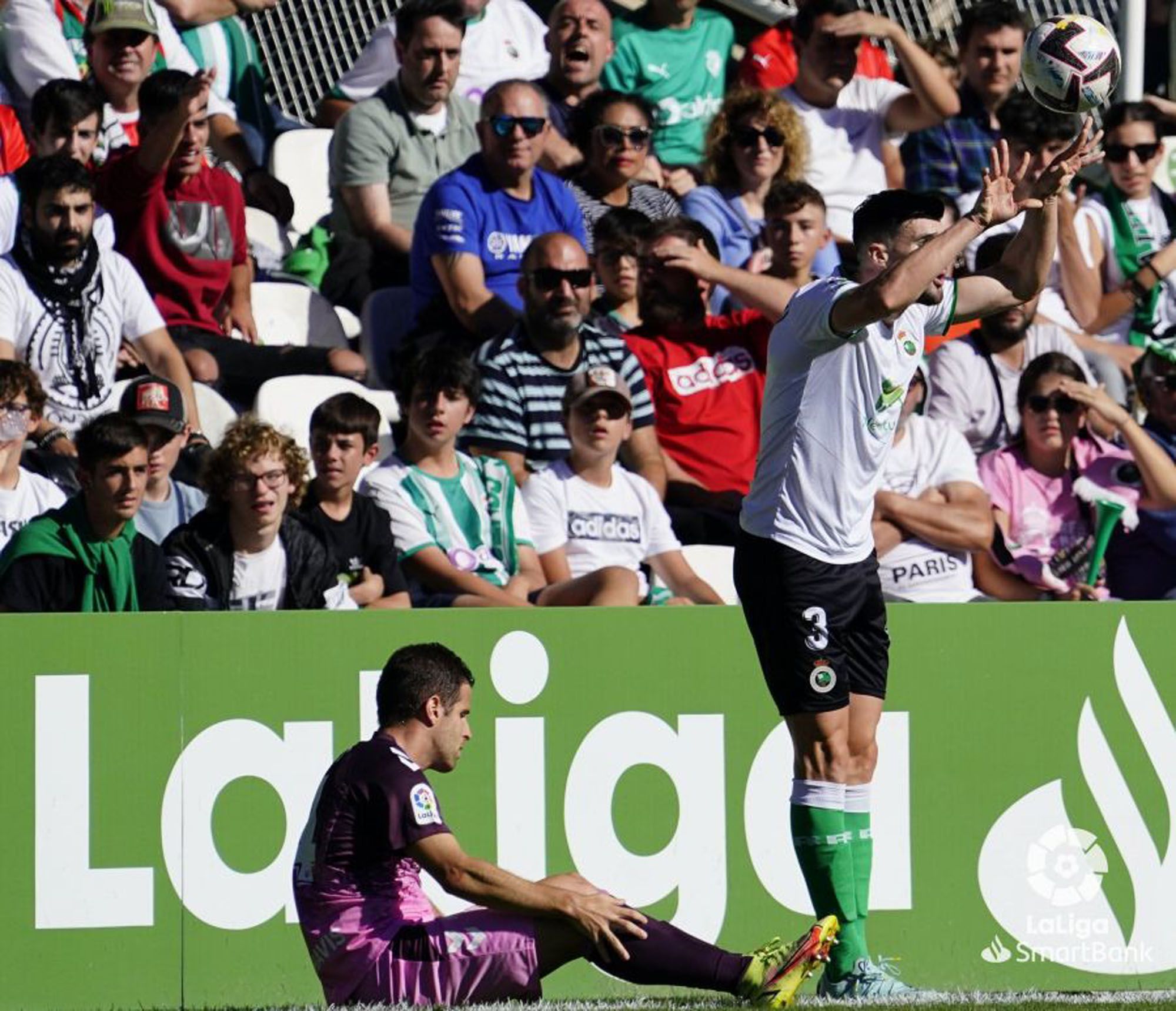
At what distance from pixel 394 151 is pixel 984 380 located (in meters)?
3.02

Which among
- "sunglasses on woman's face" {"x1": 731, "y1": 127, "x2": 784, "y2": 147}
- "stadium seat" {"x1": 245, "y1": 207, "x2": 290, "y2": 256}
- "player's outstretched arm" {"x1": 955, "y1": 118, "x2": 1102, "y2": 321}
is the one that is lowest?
"player's outstretched arm" {"x1": 955, "y1": 118, "x2": 1102, "y2": 321}

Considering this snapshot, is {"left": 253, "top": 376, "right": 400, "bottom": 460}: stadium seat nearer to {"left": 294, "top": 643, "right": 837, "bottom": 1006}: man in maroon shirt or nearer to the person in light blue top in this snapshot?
the person in light blue top

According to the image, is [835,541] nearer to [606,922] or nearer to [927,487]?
[606,922]

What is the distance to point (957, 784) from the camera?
22.3 ft

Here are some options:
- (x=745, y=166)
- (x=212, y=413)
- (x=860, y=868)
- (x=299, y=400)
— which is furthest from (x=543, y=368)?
(x=860, y=868)

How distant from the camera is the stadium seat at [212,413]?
886cm

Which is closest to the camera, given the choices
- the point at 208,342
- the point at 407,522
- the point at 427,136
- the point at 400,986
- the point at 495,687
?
the point at 400,986

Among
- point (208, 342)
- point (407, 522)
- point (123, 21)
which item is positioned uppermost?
point (123, 21)

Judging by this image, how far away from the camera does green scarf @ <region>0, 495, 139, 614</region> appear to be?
22.3ft

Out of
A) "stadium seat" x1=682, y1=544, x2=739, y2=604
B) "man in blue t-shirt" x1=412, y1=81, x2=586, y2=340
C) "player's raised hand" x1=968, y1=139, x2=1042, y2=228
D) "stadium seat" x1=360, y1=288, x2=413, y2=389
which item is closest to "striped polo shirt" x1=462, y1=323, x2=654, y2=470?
"man in blue t-shirt" x1=412, y1=81, x2=586, y2=340

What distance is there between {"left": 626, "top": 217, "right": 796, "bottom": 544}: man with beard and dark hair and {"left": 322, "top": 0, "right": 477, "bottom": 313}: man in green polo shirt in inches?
53.6

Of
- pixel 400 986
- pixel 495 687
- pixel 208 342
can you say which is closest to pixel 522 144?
pixel 208 342

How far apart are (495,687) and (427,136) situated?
14.2ft

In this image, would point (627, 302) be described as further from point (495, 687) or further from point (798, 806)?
Result: point (798, 806)
